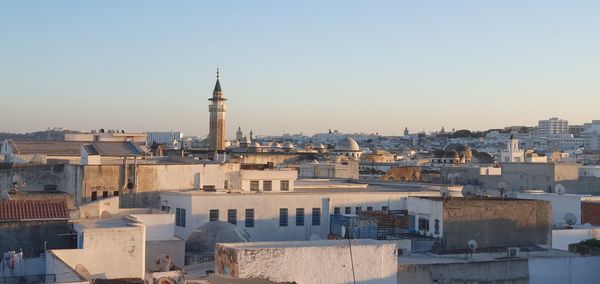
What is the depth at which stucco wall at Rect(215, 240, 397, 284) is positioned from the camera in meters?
17.5

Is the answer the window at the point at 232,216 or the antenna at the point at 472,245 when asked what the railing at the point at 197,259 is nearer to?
the window at the point at 232,216

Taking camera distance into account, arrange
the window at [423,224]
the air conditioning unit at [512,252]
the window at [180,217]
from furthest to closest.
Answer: the window at [180,217], the window at [423,224], the air conditioning unit at [512,252]

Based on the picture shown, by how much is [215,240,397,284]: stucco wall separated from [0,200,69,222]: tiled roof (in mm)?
4135

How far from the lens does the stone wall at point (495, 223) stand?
79.2ft

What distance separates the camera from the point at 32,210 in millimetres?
18797

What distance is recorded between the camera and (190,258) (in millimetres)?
21953

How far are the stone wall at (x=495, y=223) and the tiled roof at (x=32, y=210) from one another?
11374 millimetres

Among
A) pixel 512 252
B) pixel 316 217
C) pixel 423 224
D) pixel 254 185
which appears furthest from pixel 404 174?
pixel 512 252

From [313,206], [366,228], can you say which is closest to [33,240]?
[366,228]

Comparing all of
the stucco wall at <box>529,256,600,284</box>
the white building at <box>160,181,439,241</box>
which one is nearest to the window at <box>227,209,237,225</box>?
the white building at <box>160,181,439,241</box>

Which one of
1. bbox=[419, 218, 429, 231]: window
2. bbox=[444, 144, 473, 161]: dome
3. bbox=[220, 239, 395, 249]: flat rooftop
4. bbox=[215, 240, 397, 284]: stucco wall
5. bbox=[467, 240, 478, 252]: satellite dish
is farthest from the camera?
bbox=[444, 144, 473, 161]: dome

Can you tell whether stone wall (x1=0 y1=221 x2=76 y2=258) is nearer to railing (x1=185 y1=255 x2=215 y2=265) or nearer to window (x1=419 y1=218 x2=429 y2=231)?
railing (x1=185 y1=255 x2=215 y2=265)

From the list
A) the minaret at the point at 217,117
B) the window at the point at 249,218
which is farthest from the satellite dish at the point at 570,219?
the minaret at the point at 217,117

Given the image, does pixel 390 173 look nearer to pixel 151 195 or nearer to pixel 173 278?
pixel 151 195
